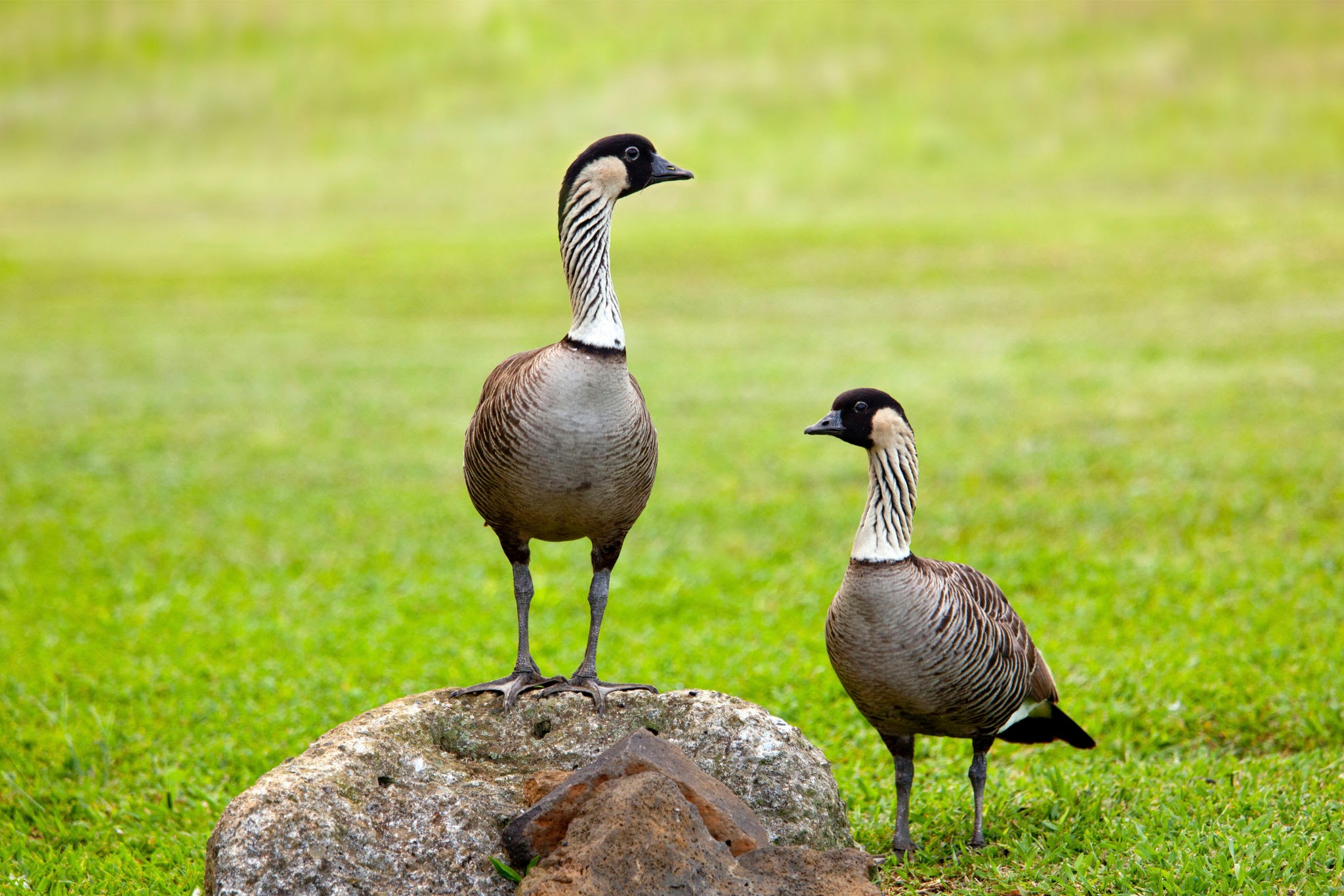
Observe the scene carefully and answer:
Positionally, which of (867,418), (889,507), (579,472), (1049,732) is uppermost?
(867,418)

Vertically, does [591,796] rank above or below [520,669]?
below

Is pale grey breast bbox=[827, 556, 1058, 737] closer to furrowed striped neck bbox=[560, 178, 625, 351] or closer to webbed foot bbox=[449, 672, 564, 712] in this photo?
webbed foot bbox=[449, 672, 564, 712]

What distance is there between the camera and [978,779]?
215 inches

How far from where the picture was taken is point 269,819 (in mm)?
4207

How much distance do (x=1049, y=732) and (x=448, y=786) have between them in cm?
281

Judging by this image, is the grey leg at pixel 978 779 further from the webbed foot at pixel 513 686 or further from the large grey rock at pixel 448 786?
the webbed foot at pixel 513 686

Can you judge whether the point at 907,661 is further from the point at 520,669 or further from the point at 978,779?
the point at 520,669

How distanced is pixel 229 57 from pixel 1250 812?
55.4 meters

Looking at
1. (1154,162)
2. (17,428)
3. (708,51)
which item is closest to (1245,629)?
Result: (17,428)

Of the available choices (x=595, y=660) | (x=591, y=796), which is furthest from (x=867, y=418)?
(x=591, y=796)

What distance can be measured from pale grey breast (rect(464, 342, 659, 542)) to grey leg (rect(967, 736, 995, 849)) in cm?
182

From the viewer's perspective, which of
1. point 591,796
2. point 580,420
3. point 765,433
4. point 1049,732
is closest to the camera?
point 591,796

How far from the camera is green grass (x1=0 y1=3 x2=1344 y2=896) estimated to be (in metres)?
6.64

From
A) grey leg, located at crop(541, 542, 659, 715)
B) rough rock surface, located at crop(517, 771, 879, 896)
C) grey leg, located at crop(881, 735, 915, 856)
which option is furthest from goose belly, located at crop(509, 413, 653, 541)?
grey leg, located at crop(881, 735, 915, 856)
